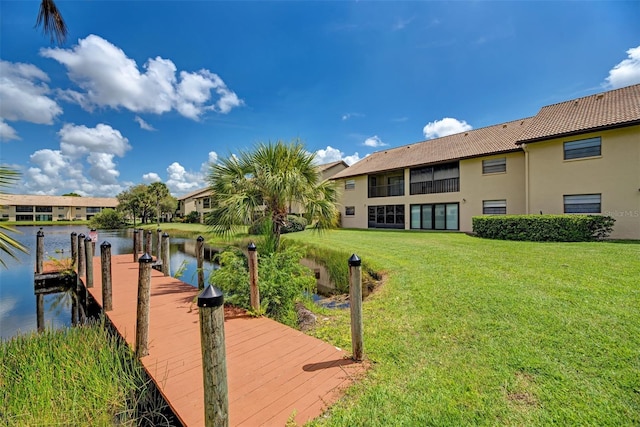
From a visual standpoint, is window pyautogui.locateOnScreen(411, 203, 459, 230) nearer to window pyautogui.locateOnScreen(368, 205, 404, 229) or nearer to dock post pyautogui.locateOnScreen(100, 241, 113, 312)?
window pyautogui.locateOnScreen(368, 205, 404, 229)

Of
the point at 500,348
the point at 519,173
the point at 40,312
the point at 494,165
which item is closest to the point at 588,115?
the point at 519,173

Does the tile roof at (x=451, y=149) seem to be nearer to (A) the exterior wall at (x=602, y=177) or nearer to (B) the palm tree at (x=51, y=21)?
(A) the exterior wall at (x=602, y=177)

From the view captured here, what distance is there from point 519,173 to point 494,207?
2326 mm

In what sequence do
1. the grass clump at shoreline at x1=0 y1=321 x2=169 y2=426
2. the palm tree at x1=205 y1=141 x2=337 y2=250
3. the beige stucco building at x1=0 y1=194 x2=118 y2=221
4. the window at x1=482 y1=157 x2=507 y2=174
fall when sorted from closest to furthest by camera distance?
the grass clump at shoreline at x1=0 y1=321 x2=169 y2=426 → the palm tree at x1=205 y1=141 x2=337 y2=250 → the window at x1=482 y1=157 x2=507 y2=174 → the beige stucco building at x1=0 y1=194 x2=118 y2=221

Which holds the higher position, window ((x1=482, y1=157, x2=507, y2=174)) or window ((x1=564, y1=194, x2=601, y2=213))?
window ((x1=482, y1=157, x2=507, y2=174))

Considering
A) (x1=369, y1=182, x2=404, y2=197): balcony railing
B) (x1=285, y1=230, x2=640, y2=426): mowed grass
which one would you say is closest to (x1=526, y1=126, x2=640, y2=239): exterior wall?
(x1=285, y1=230, x2=640, y2=426): mowed grass

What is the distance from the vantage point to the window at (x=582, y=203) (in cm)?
1231

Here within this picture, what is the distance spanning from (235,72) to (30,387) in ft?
46.9

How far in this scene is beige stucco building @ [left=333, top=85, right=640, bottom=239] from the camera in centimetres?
1173

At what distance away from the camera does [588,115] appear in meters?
13.3

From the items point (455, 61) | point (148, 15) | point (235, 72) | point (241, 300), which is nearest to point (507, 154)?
point (455, 61)

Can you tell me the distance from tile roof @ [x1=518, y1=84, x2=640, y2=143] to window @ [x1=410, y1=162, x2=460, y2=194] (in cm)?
450

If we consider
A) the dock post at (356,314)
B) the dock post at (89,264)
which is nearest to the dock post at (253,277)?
the dock post at (356,314)

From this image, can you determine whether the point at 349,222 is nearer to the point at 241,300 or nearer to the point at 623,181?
the point at 623,181
